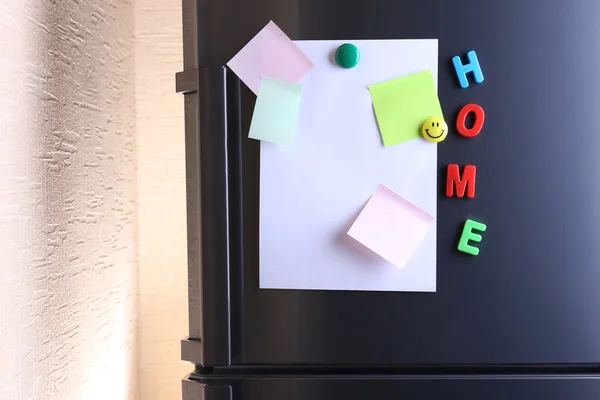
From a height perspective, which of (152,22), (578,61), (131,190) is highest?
(152,22)

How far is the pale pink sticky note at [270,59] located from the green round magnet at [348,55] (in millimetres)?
45

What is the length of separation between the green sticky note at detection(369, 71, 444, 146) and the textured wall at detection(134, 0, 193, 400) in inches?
31.2

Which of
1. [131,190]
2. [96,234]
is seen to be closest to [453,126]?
[96,234]

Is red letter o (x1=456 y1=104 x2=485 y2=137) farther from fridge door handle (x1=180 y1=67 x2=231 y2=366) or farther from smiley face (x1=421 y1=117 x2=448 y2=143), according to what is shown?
fridge door handle (x1=180 y1=67 x2=231 y2=366)

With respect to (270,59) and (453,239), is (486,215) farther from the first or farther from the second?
(270,59)

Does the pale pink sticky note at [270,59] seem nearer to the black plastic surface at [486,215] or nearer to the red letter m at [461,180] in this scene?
the black plastic surface at [486,215]

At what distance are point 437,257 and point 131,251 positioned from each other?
0.90 meters

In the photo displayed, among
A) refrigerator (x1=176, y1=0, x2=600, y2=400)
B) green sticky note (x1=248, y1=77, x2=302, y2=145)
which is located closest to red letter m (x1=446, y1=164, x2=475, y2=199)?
refrigerator (x1=176, y1=0, x2=600, y2=400)

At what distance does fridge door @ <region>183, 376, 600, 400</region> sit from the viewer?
2.84ft

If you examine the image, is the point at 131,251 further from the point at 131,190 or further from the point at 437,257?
the point at 437,257

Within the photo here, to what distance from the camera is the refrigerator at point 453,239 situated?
854 mm

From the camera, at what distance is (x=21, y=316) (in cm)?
95

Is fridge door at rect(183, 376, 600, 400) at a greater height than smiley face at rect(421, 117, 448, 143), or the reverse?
smiley face at rect(421, 117, 448, 143)

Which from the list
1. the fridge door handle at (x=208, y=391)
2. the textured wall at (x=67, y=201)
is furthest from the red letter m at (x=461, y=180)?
the textured wall at (x=67, y=201)
